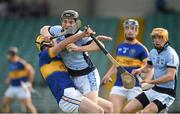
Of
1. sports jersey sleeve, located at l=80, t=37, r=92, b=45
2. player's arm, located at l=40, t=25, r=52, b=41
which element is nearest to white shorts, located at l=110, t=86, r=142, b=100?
sports jersey sleeve, located at l=80, t=37, r=92, b=45

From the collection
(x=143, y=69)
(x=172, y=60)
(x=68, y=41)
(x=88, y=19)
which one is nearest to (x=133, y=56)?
(x=143, y=69)

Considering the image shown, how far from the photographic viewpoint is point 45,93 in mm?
18484

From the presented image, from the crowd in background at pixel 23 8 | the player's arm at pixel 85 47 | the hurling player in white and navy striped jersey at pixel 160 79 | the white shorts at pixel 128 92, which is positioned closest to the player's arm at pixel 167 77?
the hurling player in white and navy striped jersey at pixel 160 79

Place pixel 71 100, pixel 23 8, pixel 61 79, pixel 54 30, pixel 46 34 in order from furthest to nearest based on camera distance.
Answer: pixel 23 8 < pixel 54 30 < pixel 46 34 < pixel 61 79 < pixel 71 100

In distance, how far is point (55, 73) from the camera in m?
9.34

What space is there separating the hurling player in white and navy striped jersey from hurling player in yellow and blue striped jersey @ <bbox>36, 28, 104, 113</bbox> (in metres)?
1.31

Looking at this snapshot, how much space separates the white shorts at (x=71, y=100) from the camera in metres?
9.18

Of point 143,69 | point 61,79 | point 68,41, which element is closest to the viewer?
point 68,41

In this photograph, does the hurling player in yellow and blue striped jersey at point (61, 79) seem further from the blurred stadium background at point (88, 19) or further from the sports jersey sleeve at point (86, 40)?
the blurred stadium background at point (88, 19)

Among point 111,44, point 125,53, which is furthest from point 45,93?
point 125,53

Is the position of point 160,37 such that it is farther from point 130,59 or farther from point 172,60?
point 130,59

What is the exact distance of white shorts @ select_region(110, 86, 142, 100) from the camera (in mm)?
11455

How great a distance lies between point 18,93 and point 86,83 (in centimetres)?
718

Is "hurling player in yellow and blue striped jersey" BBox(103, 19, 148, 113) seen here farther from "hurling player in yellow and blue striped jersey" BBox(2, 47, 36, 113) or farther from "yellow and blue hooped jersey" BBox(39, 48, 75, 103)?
"hurling player in yellow and blue striped jersey" BBox(2, 47, 36, 113)
